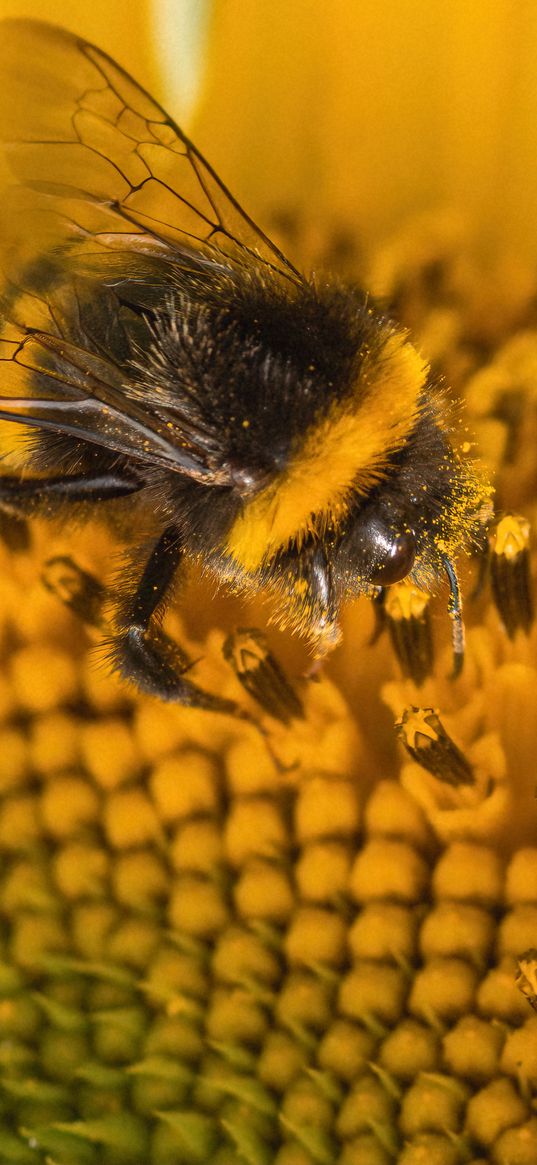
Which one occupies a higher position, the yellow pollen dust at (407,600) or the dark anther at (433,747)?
the yellow pollen dust at (407,600)

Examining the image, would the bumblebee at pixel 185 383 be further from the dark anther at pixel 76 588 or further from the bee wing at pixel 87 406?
the dark anther at pixel 76 588

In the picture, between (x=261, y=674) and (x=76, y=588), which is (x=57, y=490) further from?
(x=261, y=674)

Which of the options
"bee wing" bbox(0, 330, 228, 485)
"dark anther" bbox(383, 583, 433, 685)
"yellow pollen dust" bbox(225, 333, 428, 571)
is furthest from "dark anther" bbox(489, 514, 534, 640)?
"bee wing" bbox(0, 330, 228, 485)

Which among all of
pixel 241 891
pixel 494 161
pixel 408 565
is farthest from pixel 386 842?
pixel 494 161

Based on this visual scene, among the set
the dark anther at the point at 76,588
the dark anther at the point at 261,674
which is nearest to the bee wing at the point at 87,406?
the dark anther at the point at 261,674

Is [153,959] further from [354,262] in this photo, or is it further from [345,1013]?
[354,262]

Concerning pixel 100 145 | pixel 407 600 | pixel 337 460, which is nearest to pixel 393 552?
pixel 337 460
